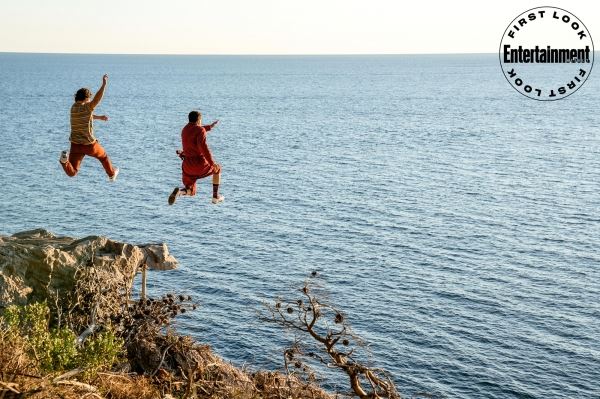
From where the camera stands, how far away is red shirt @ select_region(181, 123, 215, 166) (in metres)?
20.3

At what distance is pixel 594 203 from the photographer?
96.1m

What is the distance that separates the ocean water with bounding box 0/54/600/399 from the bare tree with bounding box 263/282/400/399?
1855 mm

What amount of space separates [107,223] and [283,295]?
1081 inches

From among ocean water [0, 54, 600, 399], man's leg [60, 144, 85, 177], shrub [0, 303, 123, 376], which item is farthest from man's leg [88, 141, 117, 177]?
ocean water [0, 54, 600, 399]

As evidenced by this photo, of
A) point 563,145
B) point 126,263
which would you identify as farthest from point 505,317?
point 563,145

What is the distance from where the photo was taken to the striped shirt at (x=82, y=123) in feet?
62.6

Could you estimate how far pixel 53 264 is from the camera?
3005 centimetres

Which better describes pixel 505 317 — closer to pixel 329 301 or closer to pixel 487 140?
pixel 329 301

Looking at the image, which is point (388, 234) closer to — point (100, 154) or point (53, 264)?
point (53, 264)

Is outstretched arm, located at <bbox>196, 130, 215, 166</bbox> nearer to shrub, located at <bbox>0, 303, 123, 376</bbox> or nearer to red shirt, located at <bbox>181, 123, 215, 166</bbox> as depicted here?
red shirt, located at <bbox>181, 123, 215, 166</bbox>

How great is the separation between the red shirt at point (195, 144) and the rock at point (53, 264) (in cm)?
1058

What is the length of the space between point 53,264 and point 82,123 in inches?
475

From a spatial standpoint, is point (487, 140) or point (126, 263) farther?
point (487, 140)

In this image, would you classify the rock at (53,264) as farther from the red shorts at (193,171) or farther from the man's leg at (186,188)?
the red shorts at (193,171)
